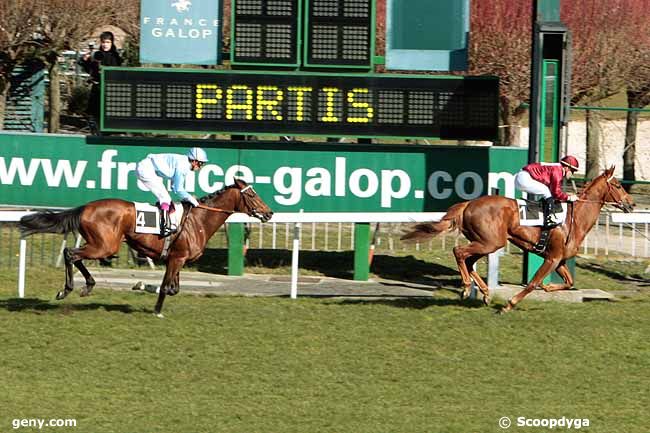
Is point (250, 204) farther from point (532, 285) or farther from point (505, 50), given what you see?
point (505, 50)

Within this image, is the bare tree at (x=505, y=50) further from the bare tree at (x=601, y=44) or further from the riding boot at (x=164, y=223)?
the riding boot at (x=164, y=223)

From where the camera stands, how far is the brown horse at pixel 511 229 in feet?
42.5

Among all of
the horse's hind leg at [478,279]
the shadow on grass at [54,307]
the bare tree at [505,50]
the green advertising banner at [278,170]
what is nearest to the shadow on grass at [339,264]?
the green advertising banner at [278,170]

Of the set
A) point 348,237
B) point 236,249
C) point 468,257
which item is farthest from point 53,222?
point 348,237

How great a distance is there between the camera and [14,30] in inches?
909

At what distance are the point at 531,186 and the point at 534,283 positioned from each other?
98cm

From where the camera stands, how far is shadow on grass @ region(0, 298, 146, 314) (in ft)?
40.7

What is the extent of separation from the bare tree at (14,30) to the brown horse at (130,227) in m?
11.1

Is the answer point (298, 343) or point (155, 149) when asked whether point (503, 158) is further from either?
point (298, 343)

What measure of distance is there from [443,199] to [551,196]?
7.98ft

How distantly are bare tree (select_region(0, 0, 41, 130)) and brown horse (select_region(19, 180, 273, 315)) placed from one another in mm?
11066

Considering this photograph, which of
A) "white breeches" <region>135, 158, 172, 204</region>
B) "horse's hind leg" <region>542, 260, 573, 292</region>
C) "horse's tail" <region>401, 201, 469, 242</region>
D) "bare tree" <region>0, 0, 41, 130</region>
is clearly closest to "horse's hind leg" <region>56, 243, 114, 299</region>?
"white breeches" <region>135, 158, 172, 204</region>

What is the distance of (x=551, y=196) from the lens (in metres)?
13.2

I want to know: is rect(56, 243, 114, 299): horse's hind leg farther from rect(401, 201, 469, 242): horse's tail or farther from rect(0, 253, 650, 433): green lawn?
rect(401, 201, 469, 242): horse's tail
